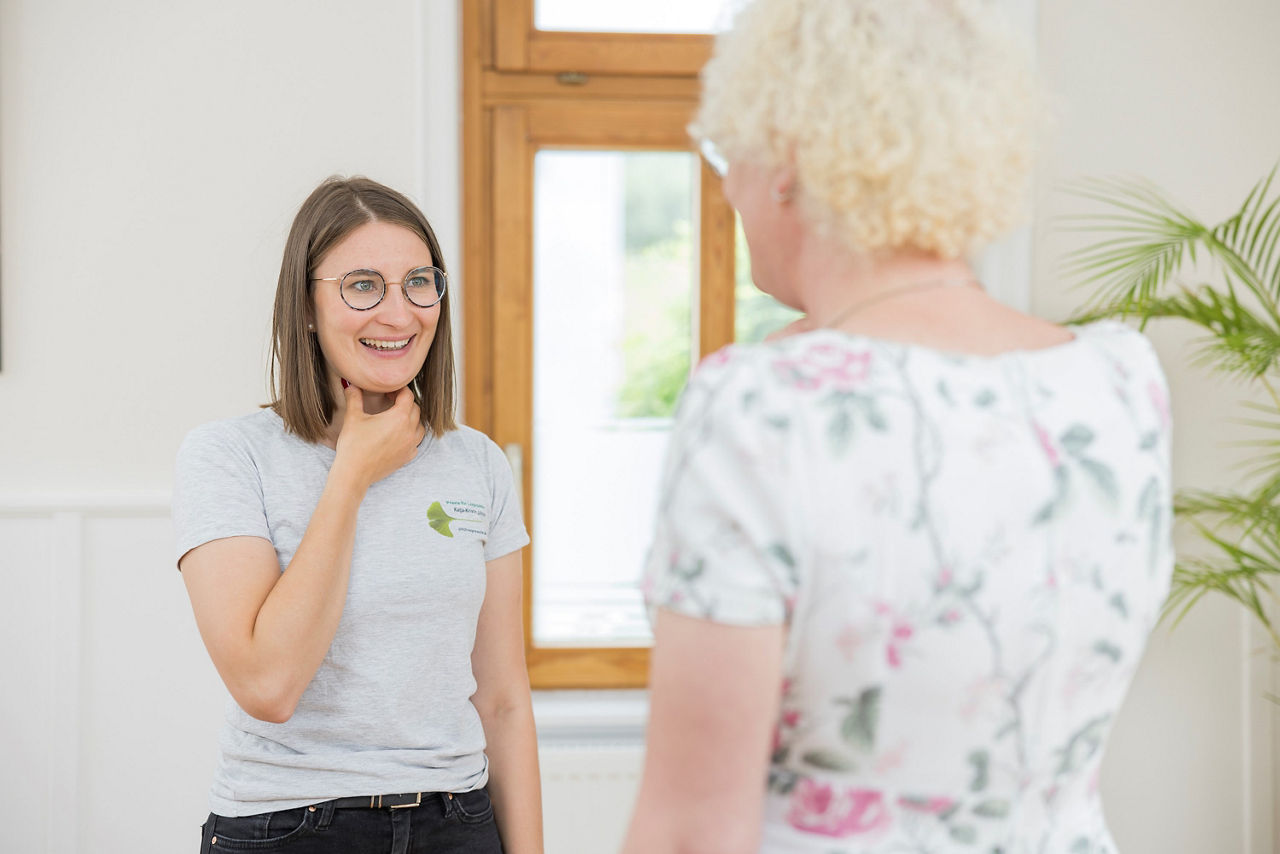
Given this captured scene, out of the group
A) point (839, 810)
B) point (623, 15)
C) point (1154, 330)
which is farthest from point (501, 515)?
point (1154, 330)

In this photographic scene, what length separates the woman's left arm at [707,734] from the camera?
0.61 meters

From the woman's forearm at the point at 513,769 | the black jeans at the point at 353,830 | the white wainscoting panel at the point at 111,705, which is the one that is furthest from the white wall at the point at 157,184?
the black jeans at the point at 353,830

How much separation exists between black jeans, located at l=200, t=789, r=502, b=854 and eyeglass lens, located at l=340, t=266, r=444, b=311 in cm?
62

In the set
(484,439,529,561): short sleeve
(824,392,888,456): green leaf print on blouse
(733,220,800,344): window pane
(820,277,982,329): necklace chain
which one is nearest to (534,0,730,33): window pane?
(733,220,800,344): window pane

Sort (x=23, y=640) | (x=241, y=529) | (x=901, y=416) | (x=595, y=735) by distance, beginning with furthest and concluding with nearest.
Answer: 1. (x=595, y=735)
2. (x=23, y=640)
3. (x=241, y=529)
4. (x=901, y=416)

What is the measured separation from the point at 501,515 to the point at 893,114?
94 cm

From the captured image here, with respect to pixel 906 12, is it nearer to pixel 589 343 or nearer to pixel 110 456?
pixel 589 343

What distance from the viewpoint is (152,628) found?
97.9 inches

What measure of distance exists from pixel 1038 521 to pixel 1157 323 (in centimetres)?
224

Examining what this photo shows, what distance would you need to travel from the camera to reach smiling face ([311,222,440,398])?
1.39m

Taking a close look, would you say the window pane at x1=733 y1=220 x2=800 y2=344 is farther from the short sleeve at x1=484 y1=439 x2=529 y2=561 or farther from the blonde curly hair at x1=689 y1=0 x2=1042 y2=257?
the blonde curly hair at x1=689 y1=0 x2=1042 y2=257

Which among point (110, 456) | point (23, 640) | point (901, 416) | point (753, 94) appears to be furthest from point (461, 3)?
point (901, 416)

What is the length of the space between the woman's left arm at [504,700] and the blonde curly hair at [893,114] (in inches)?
35.4

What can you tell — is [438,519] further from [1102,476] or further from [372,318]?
[1102,476]
